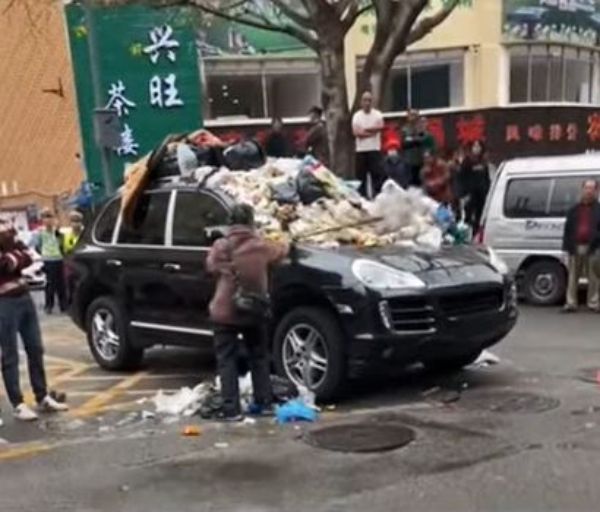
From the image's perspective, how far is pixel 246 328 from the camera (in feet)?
26.5

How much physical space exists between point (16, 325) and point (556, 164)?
821cm

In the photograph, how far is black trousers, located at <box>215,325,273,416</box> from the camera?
8.05 m

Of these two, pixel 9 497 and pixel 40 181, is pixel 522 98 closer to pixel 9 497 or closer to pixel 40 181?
pixel 40 181

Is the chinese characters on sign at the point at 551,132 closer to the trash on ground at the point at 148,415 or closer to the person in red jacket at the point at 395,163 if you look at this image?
the person in red jacket at the point at 395,163

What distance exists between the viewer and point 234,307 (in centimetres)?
798

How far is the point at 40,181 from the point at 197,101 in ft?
19.5

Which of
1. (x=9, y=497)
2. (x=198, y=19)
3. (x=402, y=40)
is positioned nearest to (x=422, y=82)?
(x=198, y=19)

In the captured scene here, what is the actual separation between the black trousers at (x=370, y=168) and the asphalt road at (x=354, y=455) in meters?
6.08

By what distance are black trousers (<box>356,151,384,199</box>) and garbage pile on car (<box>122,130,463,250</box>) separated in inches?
203

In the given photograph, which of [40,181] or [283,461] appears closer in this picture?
[283,461]

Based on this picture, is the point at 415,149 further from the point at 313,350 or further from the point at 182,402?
the point at 182,402

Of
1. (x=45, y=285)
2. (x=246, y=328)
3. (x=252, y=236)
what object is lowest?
(x=45, y=285)

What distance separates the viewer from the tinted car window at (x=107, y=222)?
10.5 meters

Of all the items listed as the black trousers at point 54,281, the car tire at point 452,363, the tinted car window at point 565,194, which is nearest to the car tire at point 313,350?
the car tire at point 452,363
